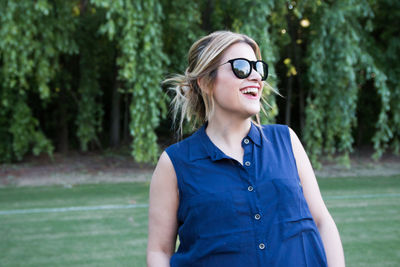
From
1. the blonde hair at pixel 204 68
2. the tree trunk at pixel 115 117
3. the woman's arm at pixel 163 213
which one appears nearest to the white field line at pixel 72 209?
the blonde hair at pixel 204 68

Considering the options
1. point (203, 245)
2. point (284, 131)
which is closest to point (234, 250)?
point (203, 245)

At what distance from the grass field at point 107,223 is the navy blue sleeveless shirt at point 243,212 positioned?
A: 2866 millimetres

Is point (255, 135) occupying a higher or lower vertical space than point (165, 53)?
lower

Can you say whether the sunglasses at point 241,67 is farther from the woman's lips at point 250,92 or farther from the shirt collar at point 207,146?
the shirt collar at point 207,146

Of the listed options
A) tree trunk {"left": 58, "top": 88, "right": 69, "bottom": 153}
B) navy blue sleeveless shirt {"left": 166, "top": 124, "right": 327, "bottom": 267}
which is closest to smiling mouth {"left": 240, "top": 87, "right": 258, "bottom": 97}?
navy blue sleeveless shirt {"left": 166, "top": 124, "right": 327, "bottom": 267}

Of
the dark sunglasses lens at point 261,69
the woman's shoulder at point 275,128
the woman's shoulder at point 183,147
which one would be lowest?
the woman's shoulder at point 183,147

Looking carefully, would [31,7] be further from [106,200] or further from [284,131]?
[284,131]

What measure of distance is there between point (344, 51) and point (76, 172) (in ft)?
19.9

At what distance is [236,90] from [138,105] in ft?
21.6

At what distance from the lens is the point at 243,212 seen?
1437 mm

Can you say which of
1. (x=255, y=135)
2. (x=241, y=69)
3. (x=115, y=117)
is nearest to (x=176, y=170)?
(x=255, y=135)

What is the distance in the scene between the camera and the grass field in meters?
4.39

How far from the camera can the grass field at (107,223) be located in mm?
4391

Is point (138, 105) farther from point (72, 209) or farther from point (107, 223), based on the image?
point (107, 223)
